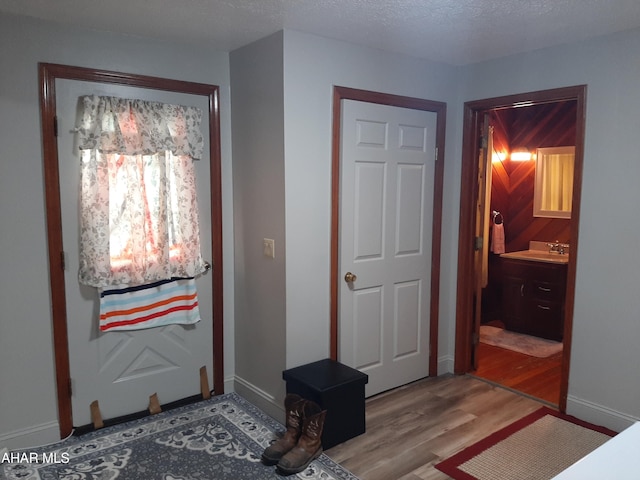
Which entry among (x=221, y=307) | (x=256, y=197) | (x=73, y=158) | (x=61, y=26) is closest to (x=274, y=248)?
(x=256, y=197)

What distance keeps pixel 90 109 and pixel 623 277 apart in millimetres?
3220

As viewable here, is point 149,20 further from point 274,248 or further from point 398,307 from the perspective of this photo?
point 398,307

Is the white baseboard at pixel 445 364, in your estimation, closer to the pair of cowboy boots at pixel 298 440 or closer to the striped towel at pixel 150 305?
the pair of cowboy boots at pixel 298 440

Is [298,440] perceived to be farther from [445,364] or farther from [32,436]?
[445,364]

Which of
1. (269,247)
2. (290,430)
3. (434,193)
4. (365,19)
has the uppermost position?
(365,19)

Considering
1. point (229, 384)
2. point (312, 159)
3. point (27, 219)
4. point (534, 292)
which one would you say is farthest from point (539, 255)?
point (27, 219)

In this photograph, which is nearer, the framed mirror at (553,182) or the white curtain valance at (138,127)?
the white curtain valance at (138,127)

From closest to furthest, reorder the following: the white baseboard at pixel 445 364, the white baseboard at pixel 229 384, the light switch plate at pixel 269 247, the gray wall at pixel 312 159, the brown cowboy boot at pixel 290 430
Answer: the brown cowboy boot at pixel 290 430 → the gray wall at pixel 312 159 → the light switch plate at pixel 269 247 → the white baseboard at pixel 229 384 → the white baseboard at pixel 445 364

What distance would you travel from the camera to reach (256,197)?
124 inches

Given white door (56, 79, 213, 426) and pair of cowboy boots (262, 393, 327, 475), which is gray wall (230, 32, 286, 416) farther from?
pair of cowboy boots (262, 393, 327, 475)

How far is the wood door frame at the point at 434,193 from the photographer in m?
3.09

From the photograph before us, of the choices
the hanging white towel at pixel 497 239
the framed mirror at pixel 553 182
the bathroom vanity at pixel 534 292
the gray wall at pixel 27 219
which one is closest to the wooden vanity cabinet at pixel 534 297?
the bathroom vanity at pixel 534 292

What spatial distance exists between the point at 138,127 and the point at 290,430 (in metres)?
1.96

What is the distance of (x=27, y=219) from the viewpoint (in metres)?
2.70
